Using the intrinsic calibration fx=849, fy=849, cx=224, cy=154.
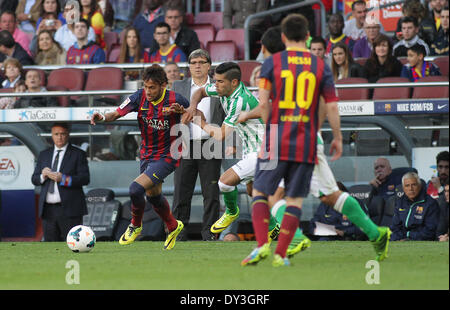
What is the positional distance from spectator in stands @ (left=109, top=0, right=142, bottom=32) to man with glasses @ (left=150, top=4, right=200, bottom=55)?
7.18 ft

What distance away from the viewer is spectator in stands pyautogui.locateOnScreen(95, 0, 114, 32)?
53.0ft

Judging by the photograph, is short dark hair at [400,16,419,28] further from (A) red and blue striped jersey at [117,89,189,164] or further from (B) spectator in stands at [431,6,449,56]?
(A) red and blue striped jersey at [117,89,189,164]

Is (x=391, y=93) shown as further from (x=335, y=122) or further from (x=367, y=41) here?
(x=335, y=122)

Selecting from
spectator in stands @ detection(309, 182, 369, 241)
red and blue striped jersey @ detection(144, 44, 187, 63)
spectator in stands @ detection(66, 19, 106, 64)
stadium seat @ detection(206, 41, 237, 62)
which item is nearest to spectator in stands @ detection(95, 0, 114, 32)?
spectator in stands @ detection(66, 19, 106, 64)

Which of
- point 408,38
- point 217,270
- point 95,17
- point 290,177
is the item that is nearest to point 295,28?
point 290,177

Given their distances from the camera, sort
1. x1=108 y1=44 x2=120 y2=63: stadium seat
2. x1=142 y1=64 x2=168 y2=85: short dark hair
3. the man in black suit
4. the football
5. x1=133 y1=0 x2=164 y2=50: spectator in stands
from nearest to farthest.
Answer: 1. the football
2. x1=142 y1=64 x2=168 y2=85: short dark hair
3. the man in black suit
4. x1=108 y1=44 x2=120 y2=63: stadium seat
5. x1=133 y1=0 x2=164 y2=50: spectator in stands

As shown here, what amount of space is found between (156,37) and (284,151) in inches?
314

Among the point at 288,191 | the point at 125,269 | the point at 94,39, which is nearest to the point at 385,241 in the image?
the point at 288,191

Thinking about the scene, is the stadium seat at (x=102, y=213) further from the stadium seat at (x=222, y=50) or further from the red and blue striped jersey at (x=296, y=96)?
the red and blue striped jersey at (x=296, y=96)

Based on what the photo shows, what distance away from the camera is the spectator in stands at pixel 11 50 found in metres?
14.7

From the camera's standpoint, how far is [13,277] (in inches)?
251

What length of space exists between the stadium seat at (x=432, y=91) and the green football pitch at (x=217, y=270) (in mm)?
3324

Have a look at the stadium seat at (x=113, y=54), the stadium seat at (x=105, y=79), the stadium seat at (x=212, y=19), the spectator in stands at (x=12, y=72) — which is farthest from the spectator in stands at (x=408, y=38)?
the spectator in stands at (x=12, y=72)

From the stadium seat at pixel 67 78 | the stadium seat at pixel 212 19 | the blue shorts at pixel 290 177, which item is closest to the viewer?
the blue shorts at pixel 290 177
